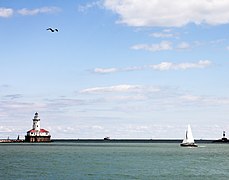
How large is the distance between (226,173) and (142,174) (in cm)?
1478

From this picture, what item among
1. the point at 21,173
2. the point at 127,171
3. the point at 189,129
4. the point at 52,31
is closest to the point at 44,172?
the point at 21,173

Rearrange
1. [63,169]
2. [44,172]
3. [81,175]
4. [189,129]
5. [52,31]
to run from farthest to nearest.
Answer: [189,129] → [63,169] → [44,172] → [81,175] → [52,31]

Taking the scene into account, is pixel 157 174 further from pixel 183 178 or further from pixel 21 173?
pixel 21 173

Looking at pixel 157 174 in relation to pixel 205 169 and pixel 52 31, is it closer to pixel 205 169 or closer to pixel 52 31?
pixel 205 169

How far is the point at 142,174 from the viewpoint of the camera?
74750 mm

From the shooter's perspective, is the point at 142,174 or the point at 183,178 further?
the point at 142,174

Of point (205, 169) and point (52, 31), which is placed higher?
point (52, 31)

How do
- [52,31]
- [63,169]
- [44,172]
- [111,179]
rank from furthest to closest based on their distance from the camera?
[63,169] → [44,172] → [111,179] → [52,31]

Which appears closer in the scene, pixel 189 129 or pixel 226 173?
pixel 226 173

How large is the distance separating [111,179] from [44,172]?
596 inches

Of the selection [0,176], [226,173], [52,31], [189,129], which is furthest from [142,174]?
[189,129]

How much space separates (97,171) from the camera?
256 feet

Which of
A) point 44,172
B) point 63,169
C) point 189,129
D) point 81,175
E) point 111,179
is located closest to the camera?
point 111,179

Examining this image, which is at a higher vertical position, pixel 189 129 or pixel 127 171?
pixel 189 129
